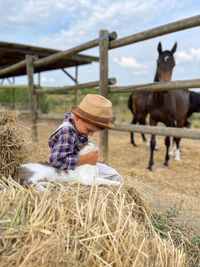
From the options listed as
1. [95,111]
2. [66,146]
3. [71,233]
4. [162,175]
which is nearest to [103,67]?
[162,175]

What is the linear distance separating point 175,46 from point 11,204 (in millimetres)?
4024

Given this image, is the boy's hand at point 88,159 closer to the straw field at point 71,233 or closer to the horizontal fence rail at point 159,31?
the straw field at point 71,233

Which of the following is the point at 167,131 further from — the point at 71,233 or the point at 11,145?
the point at 71,233

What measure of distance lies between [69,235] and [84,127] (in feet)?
3.17

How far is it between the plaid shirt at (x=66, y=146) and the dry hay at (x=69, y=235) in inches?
20.2

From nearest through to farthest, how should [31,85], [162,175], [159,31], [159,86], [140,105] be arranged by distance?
[159,31]
[159,86]
[162,175]
[31,85]
[140,105]

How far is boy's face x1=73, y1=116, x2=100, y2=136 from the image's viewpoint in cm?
179

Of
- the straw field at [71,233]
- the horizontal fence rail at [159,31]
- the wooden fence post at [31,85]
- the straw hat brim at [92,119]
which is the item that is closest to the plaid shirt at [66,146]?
the straw hat brim at [92,119]

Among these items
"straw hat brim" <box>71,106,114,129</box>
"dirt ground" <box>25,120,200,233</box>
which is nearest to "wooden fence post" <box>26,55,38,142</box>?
"dirt ground" <box>25,120,200,233</box>

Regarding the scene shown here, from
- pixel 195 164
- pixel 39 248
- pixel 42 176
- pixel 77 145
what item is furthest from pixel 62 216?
pixel 195 164

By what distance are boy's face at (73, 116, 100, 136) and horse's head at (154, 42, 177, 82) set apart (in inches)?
94.7

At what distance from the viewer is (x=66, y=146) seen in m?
1.73

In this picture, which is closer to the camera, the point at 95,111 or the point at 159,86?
the point at 95,111

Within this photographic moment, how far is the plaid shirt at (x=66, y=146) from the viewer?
66.4 inches
